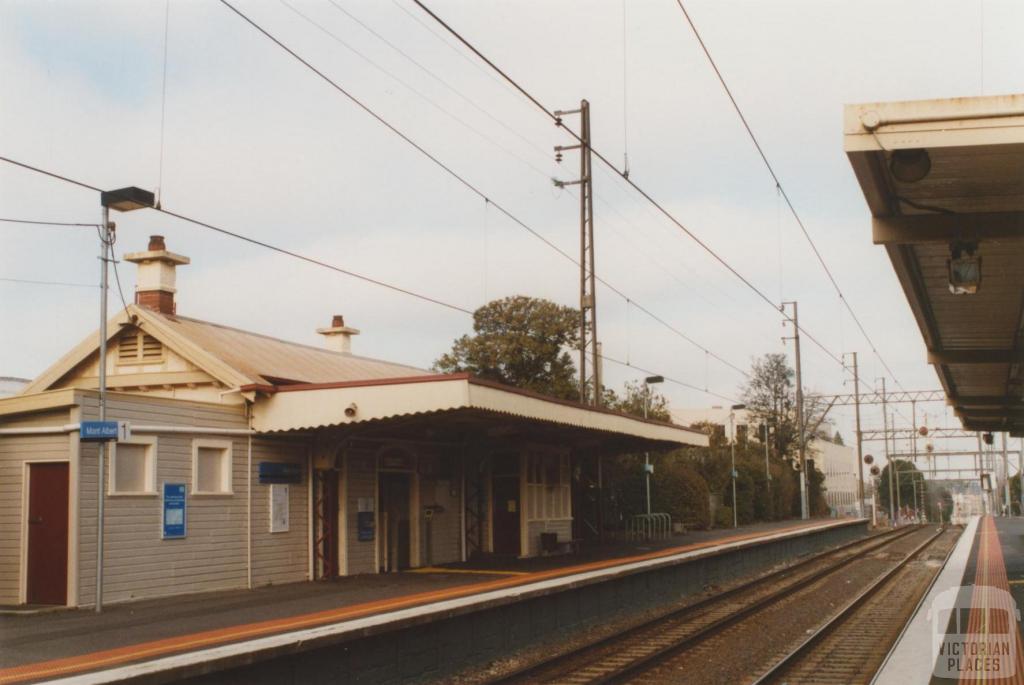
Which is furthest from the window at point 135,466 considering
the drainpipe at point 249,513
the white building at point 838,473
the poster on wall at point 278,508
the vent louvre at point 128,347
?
the white building at point 838,473

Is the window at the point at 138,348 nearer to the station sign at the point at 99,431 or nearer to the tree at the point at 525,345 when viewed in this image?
the station sign at the point at 99,431

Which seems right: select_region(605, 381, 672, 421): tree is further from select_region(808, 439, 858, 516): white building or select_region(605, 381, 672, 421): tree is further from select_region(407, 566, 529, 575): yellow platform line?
select_region(808, 439, 858, 516): white building

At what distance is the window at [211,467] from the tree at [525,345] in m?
24.3

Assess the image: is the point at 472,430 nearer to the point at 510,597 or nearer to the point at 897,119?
the point at 510,597

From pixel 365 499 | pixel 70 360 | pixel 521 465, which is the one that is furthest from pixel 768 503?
pixel 70 360

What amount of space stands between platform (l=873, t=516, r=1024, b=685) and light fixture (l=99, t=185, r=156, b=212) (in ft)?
33.2

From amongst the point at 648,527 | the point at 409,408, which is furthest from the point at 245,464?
the point at 648,527

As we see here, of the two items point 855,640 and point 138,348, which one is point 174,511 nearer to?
point 138,348

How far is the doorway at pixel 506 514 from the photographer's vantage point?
78.0ft

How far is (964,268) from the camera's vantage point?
1041 centimetres

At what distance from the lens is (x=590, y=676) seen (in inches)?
459

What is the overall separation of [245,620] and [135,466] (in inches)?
166

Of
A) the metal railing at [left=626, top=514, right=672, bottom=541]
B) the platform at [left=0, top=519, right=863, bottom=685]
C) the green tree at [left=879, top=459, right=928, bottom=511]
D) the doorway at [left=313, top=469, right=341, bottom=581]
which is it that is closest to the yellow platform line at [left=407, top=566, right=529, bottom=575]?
the platform at [left=0, top=519, right=863, bottom=685]

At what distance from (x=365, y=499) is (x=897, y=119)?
13.3 metres
